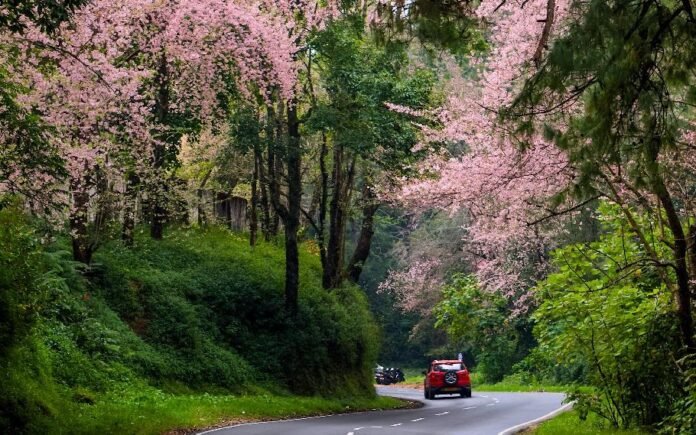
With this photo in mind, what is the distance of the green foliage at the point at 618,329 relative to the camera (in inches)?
575

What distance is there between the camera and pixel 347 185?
31.4 m

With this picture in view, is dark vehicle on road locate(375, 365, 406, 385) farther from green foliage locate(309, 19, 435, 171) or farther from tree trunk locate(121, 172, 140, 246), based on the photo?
tree trunk locate(121, 172, 140, 246)

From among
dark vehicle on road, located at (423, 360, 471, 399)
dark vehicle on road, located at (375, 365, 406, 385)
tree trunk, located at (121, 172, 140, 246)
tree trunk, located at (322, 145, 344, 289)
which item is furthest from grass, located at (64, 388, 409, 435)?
dark vehicle on road, located at (375, 365, 406, 385)

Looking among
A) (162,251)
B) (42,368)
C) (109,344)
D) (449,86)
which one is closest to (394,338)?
(449,86)

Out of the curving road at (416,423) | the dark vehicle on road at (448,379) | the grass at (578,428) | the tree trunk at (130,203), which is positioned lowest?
the grass at (578,428)

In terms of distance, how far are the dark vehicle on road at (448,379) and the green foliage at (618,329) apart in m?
19.2

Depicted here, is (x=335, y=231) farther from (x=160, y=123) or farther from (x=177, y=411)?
(x=177, y=411)

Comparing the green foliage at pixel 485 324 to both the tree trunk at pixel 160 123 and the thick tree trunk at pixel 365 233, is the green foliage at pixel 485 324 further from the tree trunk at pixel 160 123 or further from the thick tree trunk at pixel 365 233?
the tree trunk at pixel 160 123

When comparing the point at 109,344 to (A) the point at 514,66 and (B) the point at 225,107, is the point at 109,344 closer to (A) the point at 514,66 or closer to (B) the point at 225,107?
(B) the point at 225,107

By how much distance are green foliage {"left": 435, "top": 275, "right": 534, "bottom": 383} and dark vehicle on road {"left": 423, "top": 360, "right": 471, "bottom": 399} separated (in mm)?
1771

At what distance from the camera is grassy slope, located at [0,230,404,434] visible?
16375 mm

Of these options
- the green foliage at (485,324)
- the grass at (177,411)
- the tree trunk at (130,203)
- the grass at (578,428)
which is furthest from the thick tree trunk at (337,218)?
the grass at (578,428)

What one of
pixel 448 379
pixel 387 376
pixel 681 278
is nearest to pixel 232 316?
pixel 448 379

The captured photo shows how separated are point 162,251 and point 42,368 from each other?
38.5 feet
